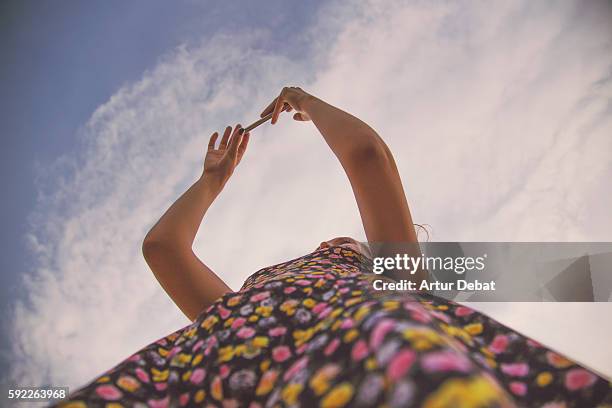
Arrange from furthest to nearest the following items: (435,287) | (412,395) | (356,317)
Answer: (435,287) < (356,317) < (412,395)

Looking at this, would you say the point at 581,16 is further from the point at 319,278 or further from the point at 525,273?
the point at 319,278

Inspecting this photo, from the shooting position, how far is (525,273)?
128cm

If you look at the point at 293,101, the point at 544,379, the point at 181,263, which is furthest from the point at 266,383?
the point at 293,101

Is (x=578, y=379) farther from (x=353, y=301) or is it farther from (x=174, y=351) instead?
(x=174, y=351)

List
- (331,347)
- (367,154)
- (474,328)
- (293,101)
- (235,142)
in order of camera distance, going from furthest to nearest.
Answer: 1. (235,142)
2. (293,101)
3. (367,154)
4. (474,328)
5. (331,347)

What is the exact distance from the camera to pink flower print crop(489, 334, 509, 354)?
0.37 meters

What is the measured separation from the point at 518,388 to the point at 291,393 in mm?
202

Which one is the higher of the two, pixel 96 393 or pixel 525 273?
pixel 96 393

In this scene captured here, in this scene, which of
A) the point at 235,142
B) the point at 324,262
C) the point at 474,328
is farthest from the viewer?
the point at 235,142

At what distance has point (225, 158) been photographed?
40.6 inches

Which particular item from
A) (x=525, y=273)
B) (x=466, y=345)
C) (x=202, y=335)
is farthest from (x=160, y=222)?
(x=525, y=273)

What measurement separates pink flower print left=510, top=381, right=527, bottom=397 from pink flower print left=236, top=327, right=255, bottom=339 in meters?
0.24

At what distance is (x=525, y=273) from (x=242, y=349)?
3.81ft

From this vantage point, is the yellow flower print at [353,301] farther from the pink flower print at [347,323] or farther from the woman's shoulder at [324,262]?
the woman's shoulder at [324,262]
